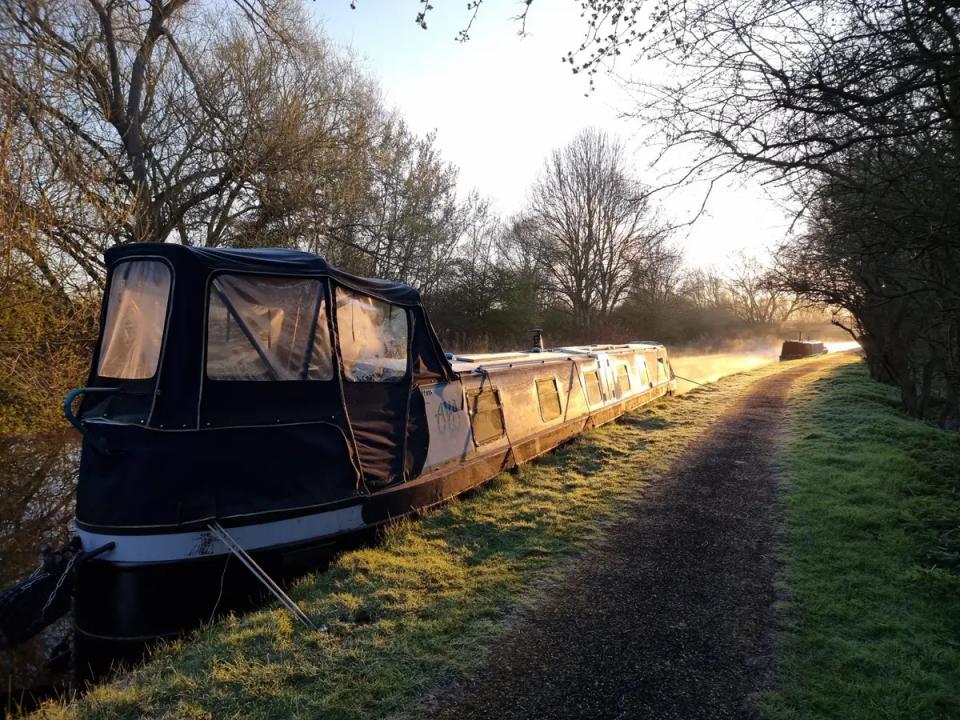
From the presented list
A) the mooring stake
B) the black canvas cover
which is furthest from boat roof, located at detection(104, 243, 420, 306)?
the mooring stake

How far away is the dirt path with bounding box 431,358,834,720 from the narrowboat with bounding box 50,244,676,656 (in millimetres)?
1775

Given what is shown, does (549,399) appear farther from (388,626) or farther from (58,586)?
(58,586)

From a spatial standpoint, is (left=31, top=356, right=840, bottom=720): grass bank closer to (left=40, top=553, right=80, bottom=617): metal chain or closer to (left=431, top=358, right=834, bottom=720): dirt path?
(left=431, top=358, right=834, bottom=720): dirt path

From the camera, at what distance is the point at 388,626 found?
10.9ft

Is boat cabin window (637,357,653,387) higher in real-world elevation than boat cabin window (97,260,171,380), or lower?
lower

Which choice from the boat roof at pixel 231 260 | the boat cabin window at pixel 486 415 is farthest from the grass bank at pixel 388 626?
the boat roof at pixel 231 260

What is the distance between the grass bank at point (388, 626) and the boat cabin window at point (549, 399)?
6.33ft

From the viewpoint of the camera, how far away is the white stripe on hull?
141 inches

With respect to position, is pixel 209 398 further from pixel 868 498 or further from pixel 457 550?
pixel 868 498

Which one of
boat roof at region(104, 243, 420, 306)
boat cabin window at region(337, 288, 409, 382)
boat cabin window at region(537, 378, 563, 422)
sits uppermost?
boat roof at region(104, 243, 420, 306)

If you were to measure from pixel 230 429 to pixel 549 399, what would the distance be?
197 inches

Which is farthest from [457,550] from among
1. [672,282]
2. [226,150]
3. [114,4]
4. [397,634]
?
[672,282]

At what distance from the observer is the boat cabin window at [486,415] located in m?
6.13

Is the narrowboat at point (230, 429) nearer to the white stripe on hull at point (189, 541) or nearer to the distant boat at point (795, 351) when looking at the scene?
the white stripe on hull at point (189, 541)
